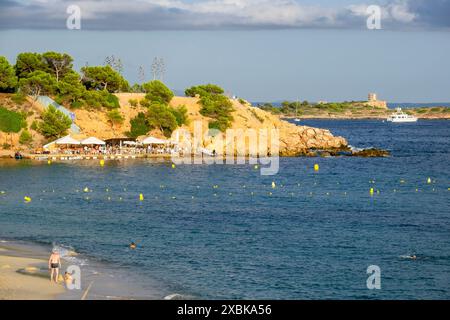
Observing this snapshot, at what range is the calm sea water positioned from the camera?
3962cm

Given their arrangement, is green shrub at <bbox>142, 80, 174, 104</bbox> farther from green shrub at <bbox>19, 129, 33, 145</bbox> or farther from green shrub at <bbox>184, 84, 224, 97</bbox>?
green shrub at <bbox>19, 129, 33, 145</bbox>

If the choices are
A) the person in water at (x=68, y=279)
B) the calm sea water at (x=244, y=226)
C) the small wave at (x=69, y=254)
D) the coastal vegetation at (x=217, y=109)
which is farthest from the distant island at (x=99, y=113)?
the person in water at (x=68, y=279)

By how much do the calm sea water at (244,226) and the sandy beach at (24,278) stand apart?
362cm

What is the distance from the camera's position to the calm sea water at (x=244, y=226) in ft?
130

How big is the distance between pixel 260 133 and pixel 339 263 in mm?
80647

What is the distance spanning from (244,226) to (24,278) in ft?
67.7

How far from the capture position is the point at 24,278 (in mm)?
38375

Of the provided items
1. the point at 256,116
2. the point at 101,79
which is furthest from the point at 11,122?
the point at 256,116

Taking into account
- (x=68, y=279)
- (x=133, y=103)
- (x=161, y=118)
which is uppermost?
(x=133, y=103)

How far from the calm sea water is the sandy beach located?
3619 millimetres

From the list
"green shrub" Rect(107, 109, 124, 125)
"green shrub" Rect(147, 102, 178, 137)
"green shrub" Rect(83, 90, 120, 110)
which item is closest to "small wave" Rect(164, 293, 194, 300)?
"green shrub" Rect(147, 102, 178, 137)

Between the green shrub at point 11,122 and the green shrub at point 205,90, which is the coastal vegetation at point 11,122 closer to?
the green shrub at point 11,122

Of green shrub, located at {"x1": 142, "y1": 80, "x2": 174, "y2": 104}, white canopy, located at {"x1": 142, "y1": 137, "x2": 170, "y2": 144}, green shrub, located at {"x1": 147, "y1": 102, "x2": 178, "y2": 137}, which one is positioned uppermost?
green shrub, located at {"x1": 142, "y1": 80, "x2": 174, "y2": 104}

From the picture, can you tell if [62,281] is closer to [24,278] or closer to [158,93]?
[24,278]
